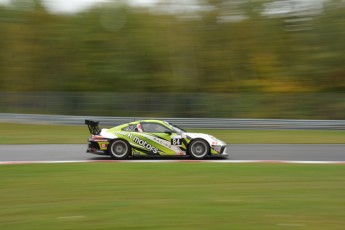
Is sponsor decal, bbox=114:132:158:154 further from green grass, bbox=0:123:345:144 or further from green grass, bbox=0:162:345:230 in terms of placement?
green grass, bbox=0:123:345:144

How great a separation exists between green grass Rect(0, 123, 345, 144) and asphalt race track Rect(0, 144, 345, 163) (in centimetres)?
200

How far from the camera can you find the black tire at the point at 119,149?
13.9 m

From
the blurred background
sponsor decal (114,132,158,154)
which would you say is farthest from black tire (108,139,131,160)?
the blurred background

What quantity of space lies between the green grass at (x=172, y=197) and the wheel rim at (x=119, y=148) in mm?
1955

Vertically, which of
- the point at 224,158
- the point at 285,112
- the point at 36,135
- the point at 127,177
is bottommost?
the point at 127,177

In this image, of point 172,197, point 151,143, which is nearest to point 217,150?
point 151,143

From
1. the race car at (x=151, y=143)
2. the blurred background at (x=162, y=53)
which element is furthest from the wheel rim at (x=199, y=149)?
the blurred background at (x=162, y=53)

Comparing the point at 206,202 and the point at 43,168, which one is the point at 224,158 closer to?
the point at 43,168

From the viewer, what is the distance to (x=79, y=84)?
1510 inches

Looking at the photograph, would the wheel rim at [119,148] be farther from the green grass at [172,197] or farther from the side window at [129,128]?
the green grass at [172,197]

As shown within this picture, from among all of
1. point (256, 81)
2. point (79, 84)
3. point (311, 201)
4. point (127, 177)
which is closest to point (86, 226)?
point (311, 201)

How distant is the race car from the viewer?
45.4 feet

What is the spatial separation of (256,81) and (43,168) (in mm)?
25086

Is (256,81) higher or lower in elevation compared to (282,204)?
higher
